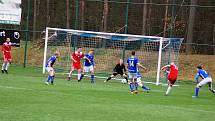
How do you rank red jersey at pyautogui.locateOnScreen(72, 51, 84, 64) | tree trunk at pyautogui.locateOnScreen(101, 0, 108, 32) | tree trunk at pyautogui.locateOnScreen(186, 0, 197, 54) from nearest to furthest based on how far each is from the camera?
red jersey at pyautogui.locateOnScreen(72, 51, 84, 64) → tree trunk at pyautogui.locateOnScreen(186, 0, 197, 54) → tree trunk at pyautogui.locateOnScreen(101, 0, 108, 32)

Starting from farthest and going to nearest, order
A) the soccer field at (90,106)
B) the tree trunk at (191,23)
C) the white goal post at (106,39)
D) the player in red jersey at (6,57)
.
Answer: the tree trunk at (191,23)
the white goal post at (106,39)
the player in red jersey at (6,57)
the soccer field at (90,106)

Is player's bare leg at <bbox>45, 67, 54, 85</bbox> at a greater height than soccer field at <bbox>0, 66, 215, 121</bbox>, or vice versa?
player's bare leg at <bbox>45, 67, 54, 85</bbox>

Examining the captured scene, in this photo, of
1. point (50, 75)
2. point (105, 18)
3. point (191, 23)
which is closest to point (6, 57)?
point (50, 75)

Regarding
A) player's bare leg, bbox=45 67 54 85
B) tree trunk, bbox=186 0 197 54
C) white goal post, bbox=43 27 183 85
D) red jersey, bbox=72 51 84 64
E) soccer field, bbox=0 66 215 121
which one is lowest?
soccer field, bbox=0 66 215 121

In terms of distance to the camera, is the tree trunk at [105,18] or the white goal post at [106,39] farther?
the tree trunk at [105,18]

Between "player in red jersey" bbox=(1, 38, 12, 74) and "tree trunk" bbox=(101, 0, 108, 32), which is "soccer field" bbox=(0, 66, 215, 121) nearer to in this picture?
"player in red jersey" bbox=(1, 38, 12, 74)

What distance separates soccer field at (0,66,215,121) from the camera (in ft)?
45.8

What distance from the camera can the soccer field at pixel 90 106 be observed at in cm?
1397

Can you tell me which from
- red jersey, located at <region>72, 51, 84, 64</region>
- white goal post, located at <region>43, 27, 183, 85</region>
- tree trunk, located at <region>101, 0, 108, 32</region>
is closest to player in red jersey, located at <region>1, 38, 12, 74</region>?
white goal post, located at <region>43, 27, 183, 85</region>

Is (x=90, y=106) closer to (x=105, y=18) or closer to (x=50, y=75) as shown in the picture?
(x=50, y=75)

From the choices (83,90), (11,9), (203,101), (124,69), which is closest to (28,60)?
(11,9)

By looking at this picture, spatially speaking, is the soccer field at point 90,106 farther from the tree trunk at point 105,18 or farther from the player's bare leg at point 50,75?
the tree trunk at point 105,18

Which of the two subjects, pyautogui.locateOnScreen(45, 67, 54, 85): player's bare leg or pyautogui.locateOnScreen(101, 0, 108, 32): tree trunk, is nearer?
pyautogui.locateOnScreen(45, 67, 54, 85): player's bare leg

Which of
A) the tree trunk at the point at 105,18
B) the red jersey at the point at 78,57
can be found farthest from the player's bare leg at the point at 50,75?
the tree trunk at the point at 105,18
